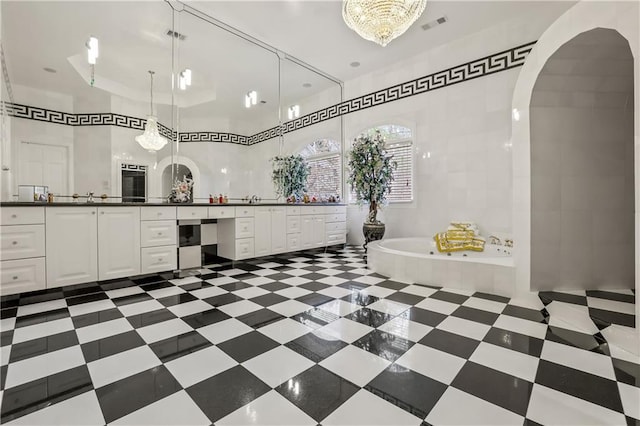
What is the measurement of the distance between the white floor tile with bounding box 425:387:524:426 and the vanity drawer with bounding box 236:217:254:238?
3.16 meters

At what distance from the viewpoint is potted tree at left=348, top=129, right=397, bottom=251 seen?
14.9ft

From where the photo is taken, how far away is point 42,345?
5.65 feet

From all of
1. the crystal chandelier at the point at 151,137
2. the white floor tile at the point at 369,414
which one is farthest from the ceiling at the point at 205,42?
the white floor tile at the point at 369,414

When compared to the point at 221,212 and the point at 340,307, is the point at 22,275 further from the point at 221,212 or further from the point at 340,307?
the point at 340,307

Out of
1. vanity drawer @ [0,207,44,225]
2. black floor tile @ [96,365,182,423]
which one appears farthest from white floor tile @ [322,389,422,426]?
vanity drawer @ [0,207,44,225]

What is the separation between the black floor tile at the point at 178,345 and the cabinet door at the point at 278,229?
2465 millimetres

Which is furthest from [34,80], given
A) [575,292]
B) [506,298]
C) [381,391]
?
[575,292]

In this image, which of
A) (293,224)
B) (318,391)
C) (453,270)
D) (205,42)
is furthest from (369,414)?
(205,42)

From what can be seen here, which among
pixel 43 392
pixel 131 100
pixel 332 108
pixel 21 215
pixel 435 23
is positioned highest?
pixel 435 23

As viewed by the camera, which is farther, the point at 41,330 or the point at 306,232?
the point at 306,232

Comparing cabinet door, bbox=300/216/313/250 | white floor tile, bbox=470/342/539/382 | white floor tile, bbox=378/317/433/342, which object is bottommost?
white floor tile, bbox=470/342/539/382

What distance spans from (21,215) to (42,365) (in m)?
1.58

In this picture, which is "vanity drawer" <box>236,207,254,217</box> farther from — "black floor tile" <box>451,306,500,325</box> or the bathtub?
"black floor tile" <box>451,306,500,325</box>

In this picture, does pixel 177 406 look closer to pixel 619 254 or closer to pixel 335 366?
pixel 335 366
